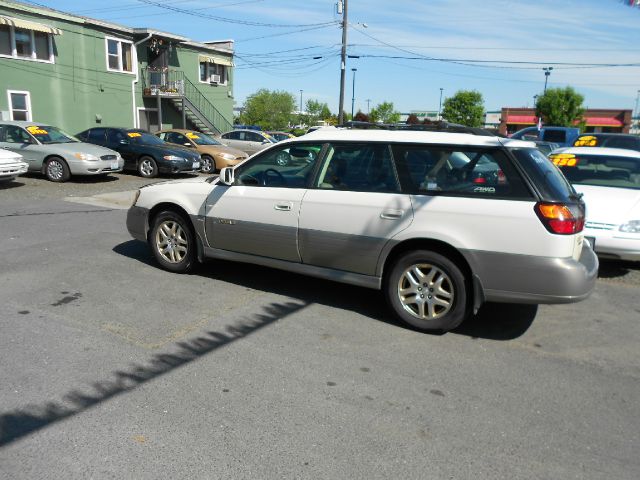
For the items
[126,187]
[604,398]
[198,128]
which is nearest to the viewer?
[604,398]

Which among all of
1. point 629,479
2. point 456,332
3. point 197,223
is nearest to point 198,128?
point 197,223

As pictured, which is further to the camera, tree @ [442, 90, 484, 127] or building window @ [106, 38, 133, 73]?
tree @ [442, 90, 484, 127]

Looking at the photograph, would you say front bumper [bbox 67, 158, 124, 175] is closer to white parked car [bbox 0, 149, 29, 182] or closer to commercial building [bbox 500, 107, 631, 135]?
white parked car [bbox 0, 149, 29, 182]

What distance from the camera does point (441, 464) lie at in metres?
2.88

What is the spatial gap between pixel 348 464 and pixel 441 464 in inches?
19.6

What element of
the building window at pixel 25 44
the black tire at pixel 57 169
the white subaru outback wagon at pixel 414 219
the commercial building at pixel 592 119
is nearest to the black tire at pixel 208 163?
the black tire at pixel 57 169

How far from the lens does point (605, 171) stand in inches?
304

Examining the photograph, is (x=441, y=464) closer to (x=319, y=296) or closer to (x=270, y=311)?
(x=270, y=311)

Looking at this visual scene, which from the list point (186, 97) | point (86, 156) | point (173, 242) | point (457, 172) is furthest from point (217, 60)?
point (457, 172)

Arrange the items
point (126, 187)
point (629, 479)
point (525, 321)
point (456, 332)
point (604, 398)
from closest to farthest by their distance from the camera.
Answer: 1. point (629, 479)
2. point (604, 398)
3. point (456, 332)
4. point (525, 321)
5. point (126, 187)

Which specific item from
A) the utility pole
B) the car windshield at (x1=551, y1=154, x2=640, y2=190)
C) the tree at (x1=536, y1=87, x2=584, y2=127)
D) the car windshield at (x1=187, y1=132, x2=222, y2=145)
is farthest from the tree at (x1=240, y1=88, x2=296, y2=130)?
the car windshield at (x1=551, y1=154, x2=640, y2=190)

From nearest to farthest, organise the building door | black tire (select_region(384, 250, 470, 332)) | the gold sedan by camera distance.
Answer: black tire (select_region(384, 250, 470, 332)) < the gold sedan < the building door

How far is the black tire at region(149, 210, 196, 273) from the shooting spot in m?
5.99

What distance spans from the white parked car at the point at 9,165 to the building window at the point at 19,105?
37.7ft
